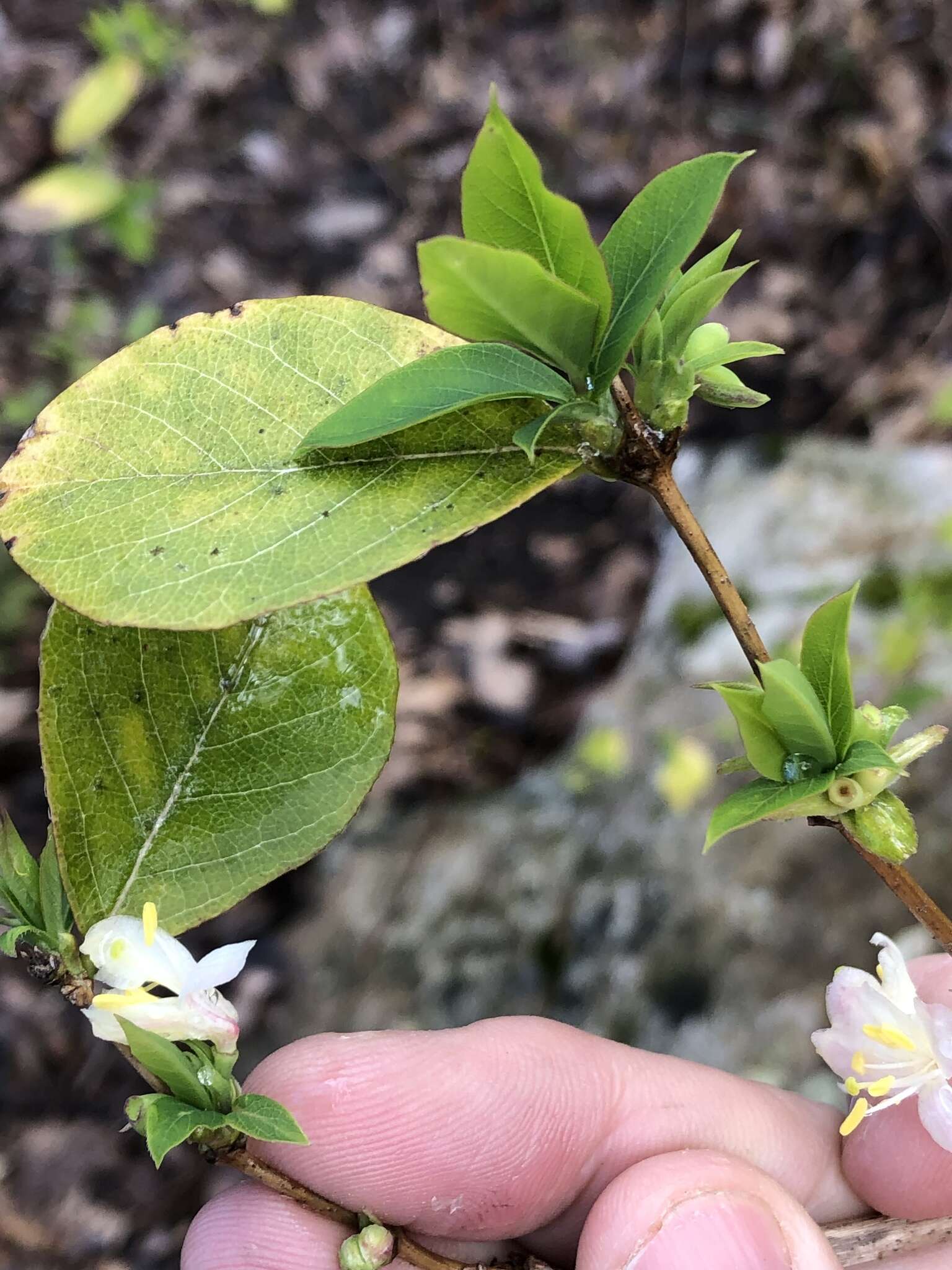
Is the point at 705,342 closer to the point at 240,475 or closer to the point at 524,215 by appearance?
the point at 524,215

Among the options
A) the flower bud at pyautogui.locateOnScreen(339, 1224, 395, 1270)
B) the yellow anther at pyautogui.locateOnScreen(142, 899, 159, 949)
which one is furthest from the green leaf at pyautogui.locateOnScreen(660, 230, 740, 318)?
the flower bud at pyautogui.locateOnScreen(339, 1224, 395, 1270)

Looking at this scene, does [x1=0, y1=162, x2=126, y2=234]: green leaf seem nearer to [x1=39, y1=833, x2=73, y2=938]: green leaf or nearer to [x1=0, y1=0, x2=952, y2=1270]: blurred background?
[x1=0, y1=0, x2=952, y2=1270]: blurred background

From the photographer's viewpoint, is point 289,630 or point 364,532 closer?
point 364,532

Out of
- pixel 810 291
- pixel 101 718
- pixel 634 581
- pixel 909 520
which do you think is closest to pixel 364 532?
pixel 101 718

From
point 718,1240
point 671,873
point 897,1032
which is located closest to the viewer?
point 897,1032

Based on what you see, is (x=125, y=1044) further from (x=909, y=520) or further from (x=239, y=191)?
(x=239, y=191)

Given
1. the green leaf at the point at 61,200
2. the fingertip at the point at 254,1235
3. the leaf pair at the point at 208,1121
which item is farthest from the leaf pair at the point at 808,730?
the green leaf at the point at 61,200

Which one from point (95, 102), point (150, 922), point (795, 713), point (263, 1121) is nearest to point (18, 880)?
point (150, 922)
